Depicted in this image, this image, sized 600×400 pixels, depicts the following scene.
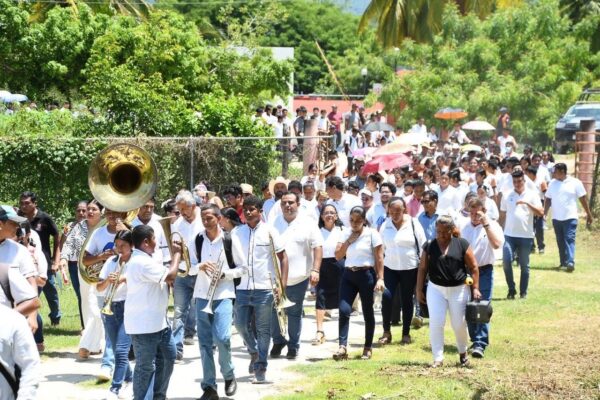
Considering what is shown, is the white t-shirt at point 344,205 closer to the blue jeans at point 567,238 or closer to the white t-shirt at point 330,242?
the white t-shirt at point 330,242

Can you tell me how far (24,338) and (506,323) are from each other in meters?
9.12

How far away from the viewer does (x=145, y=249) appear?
9.05 meters

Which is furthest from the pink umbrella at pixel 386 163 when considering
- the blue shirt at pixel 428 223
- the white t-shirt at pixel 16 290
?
the white t-shirt at pixel 16 290

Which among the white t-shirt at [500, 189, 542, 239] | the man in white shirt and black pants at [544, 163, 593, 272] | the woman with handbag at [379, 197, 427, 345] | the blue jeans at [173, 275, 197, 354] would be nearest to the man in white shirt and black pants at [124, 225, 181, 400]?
the blue jeans at [173, 275, 197, 354]

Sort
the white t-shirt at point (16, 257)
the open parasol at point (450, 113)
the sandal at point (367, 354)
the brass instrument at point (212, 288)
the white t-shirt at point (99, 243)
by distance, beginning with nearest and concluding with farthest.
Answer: the white t-shirt at point (16, 257), the brass instrument at point (212, 288), the white t-shirt at point (99, 243), the sandal at point (367, 354), the open parasol at point (450, 113)

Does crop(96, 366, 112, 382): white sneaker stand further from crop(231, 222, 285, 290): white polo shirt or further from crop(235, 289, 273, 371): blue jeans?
crop(231, 222, 285, 290): white polo shirt

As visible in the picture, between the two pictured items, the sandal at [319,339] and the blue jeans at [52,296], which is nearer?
the sandal at [319,339]

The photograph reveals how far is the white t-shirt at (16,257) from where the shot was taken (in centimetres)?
835

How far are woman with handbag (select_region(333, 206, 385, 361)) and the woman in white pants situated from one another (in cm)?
86

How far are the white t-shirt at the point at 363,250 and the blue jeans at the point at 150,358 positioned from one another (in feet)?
10.6

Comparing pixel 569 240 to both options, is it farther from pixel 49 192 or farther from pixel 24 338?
pixel 24 338

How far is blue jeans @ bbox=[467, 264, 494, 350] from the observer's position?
39.4 ft

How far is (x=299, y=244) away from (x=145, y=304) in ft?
11.9

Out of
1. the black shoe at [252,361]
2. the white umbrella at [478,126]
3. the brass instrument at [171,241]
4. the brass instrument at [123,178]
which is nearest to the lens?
the brass instrument at [171,241]
